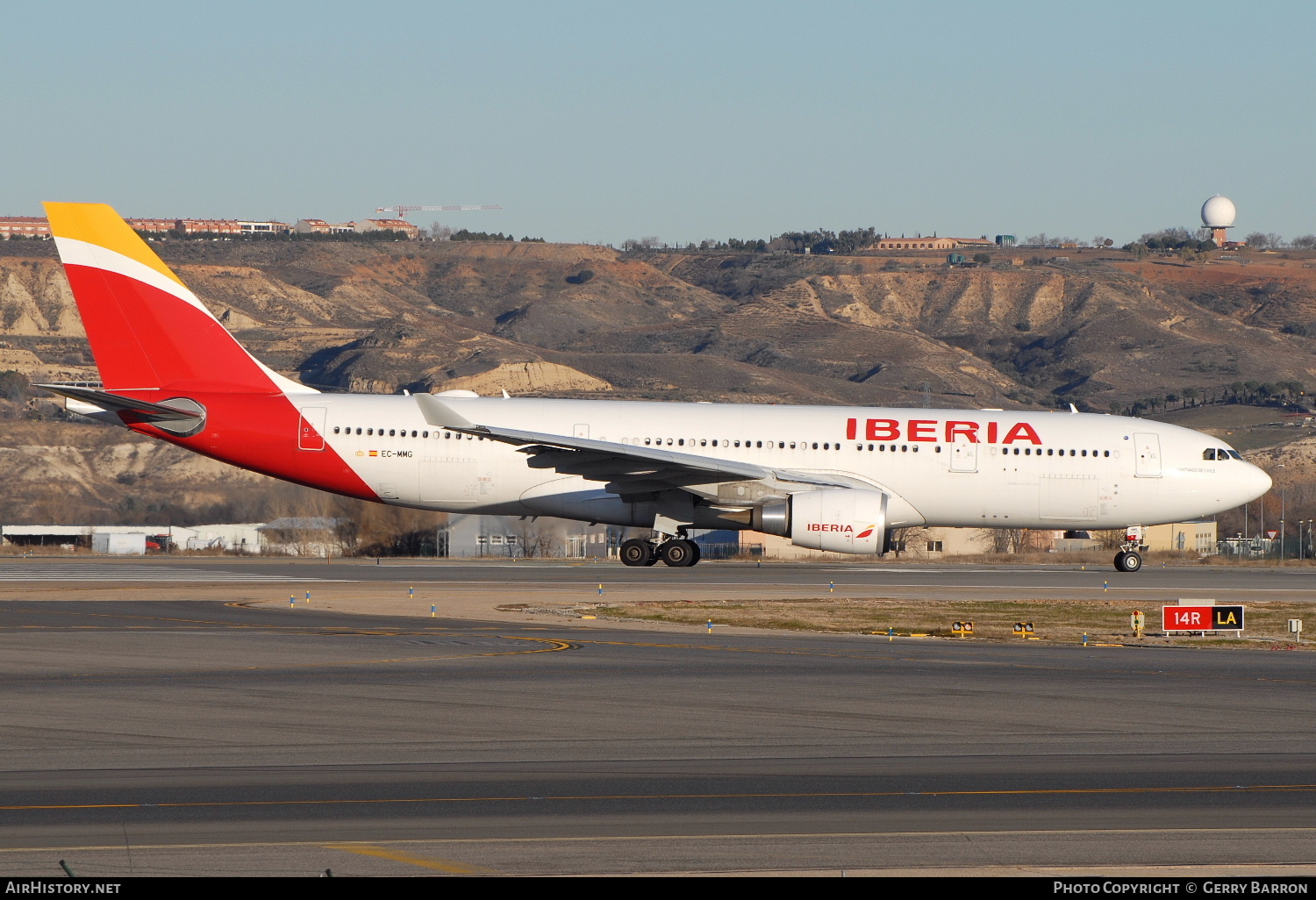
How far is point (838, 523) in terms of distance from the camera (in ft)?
104

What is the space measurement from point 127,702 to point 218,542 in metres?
44.0

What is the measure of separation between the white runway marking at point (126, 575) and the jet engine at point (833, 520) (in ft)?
33.1

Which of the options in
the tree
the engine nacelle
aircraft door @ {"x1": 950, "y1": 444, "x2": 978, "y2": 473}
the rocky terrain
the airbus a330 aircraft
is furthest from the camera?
the tree

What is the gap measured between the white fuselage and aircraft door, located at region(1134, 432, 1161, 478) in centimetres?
3

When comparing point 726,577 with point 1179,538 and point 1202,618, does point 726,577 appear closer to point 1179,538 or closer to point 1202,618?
point 1202,618

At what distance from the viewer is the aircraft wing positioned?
31.0m

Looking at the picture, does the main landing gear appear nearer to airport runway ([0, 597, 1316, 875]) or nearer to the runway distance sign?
the runway distance sign

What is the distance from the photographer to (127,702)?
1418 centimetres

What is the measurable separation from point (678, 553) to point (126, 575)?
41.1 ft

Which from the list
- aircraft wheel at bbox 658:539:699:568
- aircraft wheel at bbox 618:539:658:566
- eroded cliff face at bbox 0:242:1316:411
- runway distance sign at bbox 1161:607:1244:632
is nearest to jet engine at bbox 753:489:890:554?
aircraft wheel at bbox 658:539:699:568

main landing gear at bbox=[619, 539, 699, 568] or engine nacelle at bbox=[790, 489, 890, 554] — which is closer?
engine nacelle at bbox=[790, 489, 890, 554]

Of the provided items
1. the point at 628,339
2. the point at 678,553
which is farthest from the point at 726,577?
the point at 628,339

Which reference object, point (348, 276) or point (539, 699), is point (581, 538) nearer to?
point (539, 699)
